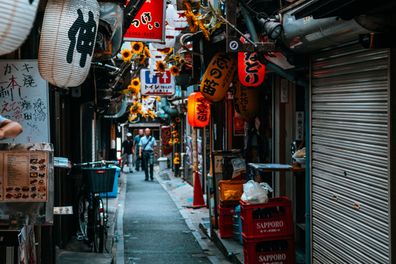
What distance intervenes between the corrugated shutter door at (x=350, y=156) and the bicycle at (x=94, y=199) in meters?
4.27

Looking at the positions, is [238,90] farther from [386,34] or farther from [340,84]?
[386,34]

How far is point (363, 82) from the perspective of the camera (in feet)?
24.8

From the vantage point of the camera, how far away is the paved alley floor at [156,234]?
44.1ft

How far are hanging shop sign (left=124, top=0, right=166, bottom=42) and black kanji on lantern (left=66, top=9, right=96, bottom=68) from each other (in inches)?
283

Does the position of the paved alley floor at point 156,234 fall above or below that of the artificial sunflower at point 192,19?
below

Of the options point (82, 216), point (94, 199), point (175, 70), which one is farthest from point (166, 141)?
point (94, 199)

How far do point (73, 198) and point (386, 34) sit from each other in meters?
9.66

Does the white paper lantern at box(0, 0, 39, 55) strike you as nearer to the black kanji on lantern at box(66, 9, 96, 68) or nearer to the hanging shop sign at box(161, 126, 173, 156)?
the black kanji on lantern at box(66, 9, 96, 68)

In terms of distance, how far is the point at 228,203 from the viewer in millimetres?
14289

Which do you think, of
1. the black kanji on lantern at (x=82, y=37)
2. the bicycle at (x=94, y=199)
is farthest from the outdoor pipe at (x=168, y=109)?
the black kanji on lantern at (x=82, y=37)

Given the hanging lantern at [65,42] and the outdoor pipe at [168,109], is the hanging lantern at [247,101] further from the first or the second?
the outdoor pipe at [168,109]

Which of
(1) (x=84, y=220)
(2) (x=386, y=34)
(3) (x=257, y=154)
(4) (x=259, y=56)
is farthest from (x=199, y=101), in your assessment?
(2) (x=386, y=34)

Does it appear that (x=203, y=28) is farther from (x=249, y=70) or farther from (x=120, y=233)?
(x=120, y=233)

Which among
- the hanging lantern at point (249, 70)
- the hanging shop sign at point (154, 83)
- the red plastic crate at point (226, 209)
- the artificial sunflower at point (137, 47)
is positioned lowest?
the red plastic crate at point (226, 209)
